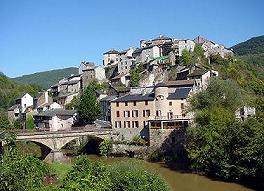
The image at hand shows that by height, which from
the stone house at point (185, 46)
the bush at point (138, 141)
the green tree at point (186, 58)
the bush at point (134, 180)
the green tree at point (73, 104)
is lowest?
the bush at point (134, 180)

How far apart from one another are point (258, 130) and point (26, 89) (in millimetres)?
108437

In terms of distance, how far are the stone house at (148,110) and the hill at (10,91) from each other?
68.9 metres

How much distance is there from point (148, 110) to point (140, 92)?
7.80 m

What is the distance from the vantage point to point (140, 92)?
72250mm

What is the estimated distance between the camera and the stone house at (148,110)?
6381 cm

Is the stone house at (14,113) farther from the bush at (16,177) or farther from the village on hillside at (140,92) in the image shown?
the bush at (16,177)

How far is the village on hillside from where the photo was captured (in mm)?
64062

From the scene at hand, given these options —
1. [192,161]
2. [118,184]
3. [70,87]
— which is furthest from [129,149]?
[70,87]

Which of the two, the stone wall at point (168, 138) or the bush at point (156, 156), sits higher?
the stone wall at point (168, 138)

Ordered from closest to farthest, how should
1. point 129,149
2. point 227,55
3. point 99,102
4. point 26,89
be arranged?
point 129,149, point 99,102, point 227,55, point 26,89

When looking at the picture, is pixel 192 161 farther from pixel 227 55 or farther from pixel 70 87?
pixel 70 87

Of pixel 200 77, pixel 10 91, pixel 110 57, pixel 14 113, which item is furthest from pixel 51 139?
pixel 10 91

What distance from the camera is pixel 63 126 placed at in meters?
81.4

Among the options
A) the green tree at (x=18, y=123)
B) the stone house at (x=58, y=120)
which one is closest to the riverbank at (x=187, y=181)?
the stone house at (x=58, y=120)
